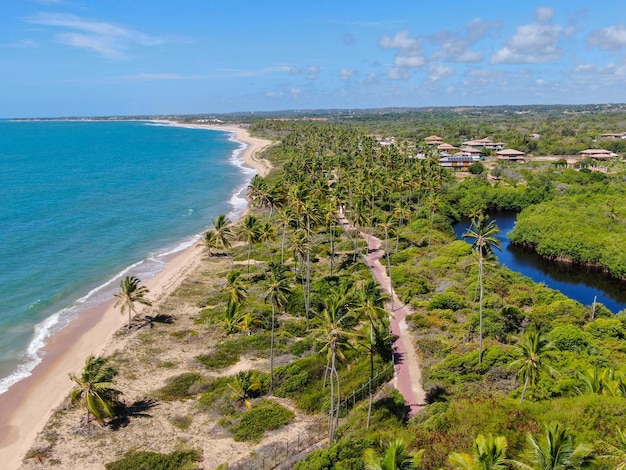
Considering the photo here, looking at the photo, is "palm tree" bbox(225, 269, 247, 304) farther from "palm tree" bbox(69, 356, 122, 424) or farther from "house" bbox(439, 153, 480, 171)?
"house" bbox(439, 153, 480, 171)

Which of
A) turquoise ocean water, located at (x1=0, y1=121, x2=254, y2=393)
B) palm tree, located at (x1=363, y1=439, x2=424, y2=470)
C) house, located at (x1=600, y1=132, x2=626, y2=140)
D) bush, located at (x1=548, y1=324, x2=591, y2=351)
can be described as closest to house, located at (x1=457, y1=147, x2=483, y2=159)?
house, located at (x1=600, y1=132, x2=626, y2=140)

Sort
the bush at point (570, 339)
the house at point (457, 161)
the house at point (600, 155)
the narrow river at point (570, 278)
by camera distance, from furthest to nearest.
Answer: the house at point (457, 161), the house at point (600, 155), the narrow river at point (570, 278), the bush at point (570, 339)

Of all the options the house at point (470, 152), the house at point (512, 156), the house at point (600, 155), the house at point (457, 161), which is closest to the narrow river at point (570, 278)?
the house at point (457, 161)

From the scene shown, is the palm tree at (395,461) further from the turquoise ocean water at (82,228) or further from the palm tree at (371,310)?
the turquoise ocean water at (82,228)

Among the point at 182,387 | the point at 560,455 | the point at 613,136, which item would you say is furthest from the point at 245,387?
the point at 613,136

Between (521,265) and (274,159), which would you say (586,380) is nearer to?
(521,265)

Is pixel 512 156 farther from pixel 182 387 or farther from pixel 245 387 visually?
pixel 182 387

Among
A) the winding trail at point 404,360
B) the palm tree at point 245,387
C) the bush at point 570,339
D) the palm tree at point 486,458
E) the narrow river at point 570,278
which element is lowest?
the narrow river at point 570,278
